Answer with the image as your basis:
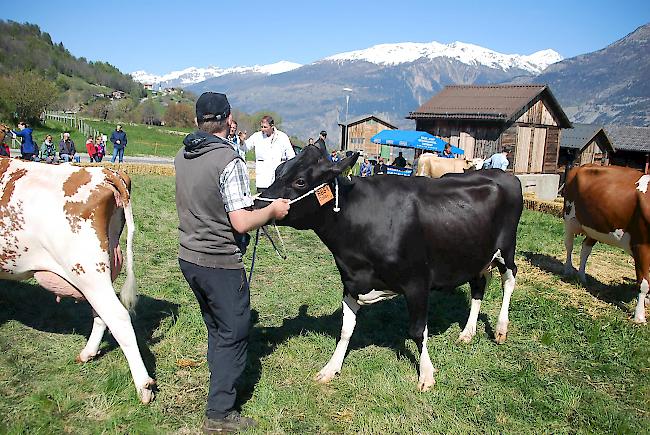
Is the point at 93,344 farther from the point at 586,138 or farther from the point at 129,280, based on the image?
the point at 586,138

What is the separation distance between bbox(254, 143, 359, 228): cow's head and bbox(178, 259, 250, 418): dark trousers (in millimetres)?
→ 717

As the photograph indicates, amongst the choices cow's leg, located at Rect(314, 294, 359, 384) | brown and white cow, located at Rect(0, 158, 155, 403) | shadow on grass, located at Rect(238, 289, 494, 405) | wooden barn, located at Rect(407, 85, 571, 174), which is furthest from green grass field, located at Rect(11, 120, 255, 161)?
cow's leg, located at Rect(314, 294, 359, 384)

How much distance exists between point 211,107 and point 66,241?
175 centimetres

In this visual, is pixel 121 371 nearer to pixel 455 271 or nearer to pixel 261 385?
pixel 261 385

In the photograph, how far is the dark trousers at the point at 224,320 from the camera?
3.56m

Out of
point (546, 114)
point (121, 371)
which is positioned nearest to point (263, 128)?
point (121, 371)

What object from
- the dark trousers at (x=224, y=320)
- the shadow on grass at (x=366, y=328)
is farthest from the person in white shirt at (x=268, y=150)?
the dark trousers at (x=224, y=320)

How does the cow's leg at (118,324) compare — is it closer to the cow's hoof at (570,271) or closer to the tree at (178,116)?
the cow's hoof at (570,271)

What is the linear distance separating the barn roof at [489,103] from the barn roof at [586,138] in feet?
24.5

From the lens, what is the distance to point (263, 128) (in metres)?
7.84

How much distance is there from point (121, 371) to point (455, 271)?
3.32m

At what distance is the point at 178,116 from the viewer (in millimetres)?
84750

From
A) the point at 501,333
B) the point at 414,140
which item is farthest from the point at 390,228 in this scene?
the point at 414,140

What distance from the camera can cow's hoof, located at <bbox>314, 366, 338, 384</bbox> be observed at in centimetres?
456
